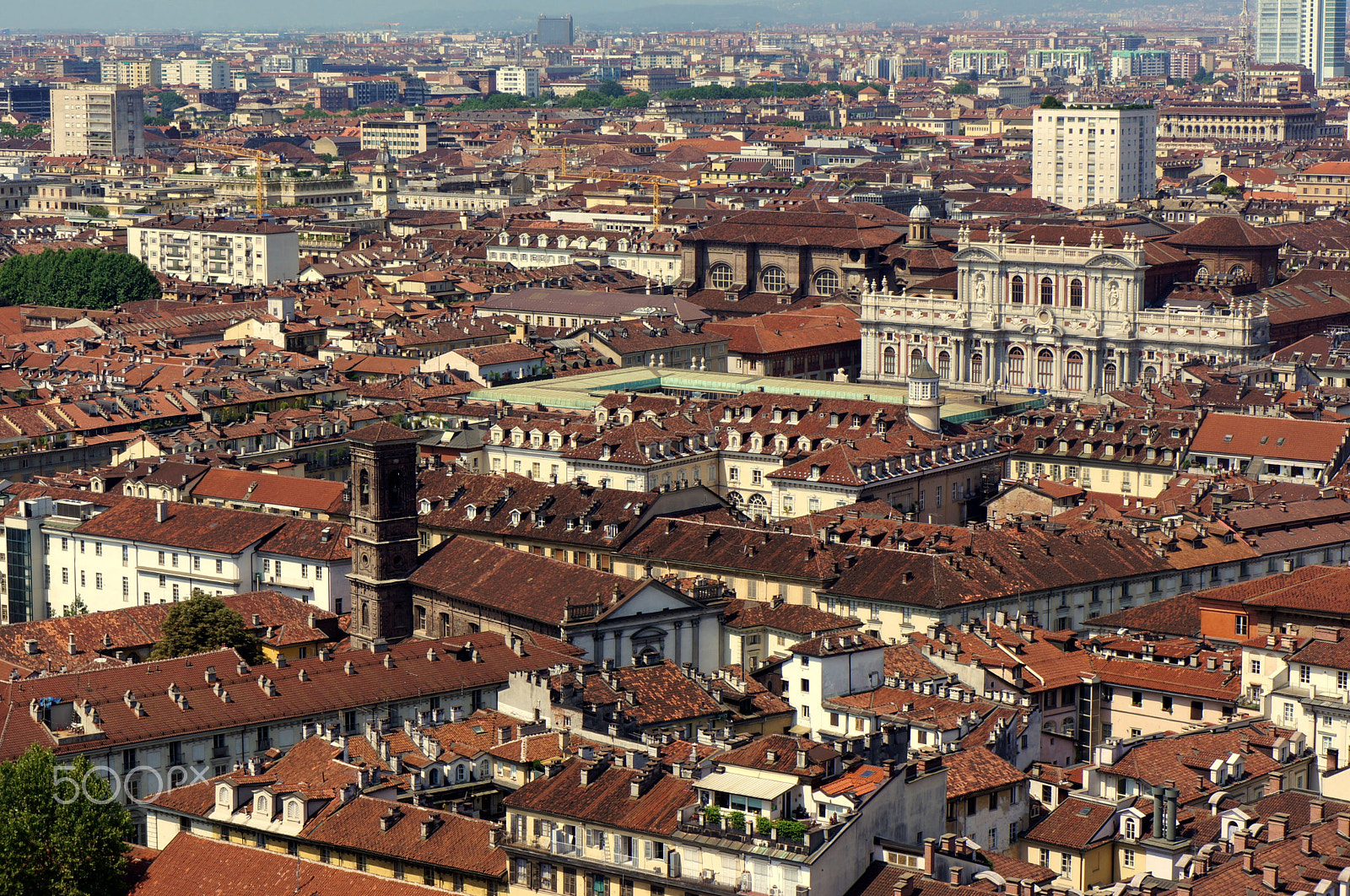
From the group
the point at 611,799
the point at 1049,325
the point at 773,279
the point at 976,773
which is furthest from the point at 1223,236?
the point at 611,799

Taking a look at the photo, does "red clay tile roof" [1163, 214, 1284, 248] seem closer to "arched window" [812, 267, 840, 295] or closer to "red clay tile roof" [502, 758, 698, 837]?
"arched window" [812, 267, 840, 295]

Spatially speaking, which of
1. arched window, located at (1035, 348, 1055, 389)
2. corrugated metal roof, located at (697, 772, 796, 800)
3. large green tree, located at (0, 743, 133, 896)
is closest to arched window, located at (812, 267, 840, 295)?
arched window, located at (1035, 348, 1055, 389)

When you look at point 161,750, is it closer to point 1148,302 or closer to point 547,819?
point 547,819

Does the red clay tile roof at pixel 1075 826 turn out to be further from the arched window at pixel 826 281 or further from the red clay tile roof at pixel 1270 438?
the arched window at pixel 826 281

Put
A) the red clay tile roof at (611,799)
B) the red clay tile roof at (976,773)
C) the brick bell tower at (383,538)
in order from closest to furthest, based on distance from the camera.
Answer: the red clay tile roof at (611,799) < the red clay tile roof at (976,773) < the brick bell tower at (383,538)

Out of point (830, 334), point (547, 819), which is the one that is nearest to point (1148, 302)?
point (830, 334)

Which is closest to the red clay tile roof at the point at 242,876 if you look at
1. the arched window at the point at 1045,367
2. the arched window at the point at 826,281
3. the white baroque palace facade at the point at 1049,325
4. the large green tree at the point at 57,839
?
the large green tree at the point at 57,839

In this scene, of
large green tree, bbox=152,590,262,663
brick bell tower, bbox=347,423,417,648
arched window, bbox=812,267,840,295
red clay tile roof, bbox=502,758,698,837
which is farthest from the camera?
arched window, bbox=812,267,840,295
